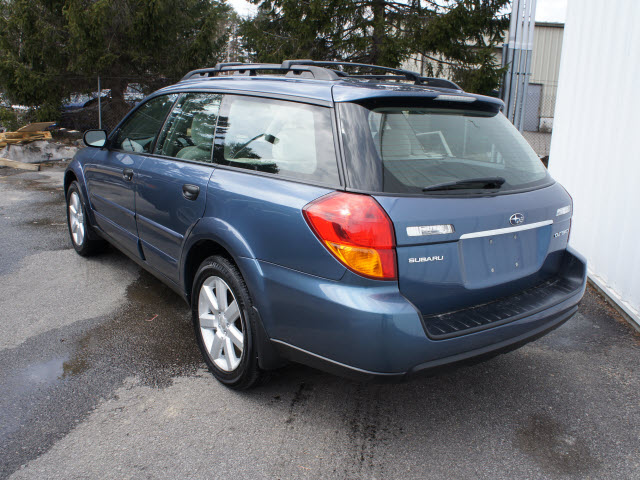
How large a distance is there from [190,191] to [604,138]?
380cm

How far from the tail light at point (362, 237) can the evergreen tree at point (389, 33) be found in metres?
10.4

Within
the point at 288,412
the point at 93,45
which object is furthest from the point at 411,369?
the point at 93,45

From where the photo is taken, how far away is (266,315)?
2.56 m

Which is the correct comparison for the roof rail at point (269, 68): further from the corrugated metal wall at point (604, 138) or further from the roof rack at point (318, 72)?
the corrugated metal wall at point (604, 138)

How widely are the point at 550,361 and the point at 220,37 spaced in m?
14.5

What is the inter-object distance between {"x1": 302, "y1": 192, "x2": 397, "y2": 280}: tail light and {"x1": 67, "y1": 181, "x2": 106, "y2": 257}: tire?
362cm

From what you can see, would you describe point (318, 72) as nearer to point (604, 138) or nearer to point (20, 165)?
point (604, 138)

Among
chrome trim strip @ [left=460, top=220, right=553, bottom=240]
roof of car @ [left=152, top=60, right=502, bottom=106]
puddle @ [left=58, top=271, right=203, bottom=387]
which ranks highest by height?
roof of car @ [left=152, top=60, right=502, bottom=106]

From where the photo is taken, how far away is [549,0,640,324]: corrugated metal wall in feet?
13.8

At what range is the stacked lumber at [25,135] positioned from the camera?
40.2 ft

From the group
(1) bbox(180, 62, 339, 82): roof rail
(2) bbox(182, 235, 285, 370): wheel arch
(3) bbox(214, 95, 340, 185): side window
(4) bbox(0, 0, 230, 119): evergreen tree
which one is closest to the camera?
(3) bbox(214, 95, 340, 185): side window

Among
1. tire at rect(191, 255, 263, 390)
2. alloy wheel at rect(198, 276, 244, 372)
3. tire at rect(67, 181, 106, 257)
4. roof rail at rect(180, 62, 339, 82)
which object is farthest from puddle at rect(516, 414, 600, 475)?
tire at rect(67, 181, 106, 257)

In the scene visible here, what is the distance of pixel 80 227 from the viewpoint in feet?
17.6

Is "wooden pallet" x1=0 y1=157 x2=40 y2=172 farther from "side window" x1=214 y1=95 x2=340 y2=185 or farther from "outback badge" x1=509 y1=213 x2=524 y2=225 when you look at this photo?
"outback badge" x1=509 y1=213 x2=524 y2=225
